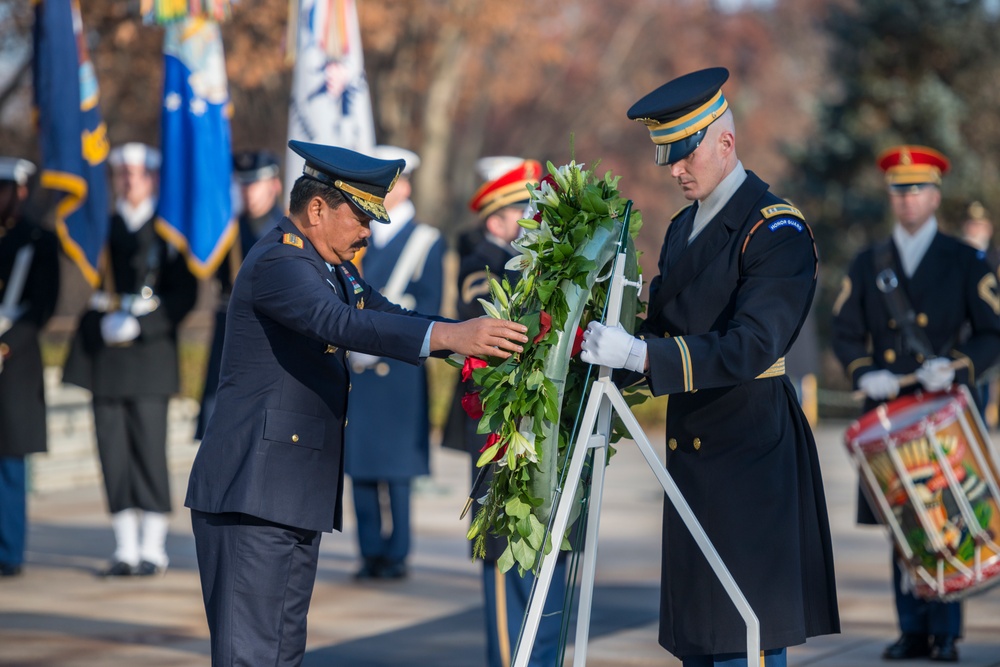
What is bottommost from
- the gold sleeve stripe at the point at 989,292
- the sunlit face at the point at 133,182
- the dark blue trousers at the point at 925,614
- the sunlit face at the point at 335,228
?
the dark blue trousers at the point at 925,614

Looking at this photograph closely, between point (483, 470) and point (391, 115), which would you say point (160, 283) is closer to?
point (483, 470)

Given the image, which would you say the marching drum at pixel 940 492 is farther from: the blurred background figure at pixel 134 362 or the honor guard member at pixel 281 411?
the blurred background figure at pixel 134 362

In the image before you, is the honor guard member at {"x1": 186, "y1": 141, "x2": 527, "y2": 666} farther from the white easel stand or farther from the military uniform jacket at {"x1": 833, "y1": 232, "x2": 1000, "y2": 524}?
the military uniform jacket at {"x1": 833, "y1": 232, "x2": 1000, "y2": 524}

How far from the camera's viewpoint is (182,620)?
6.81 meters

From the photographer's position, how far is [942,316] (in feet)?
20.7

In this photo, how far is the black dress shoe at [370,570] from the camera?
7.90 metres

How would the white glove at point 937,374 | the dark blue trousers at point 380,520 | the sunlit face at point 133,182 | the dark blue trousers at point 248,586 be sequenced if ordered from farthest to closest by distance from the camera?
the sunlit face at point 133,182
the dark blue trousers at point 380,520
the white glove at point 937,374
the dark blue trousers at point 248,586

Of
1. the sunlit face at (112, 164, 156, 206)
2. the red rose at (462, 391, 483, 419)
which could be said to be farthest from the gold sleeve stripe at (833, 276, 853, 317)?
the sunlit face at (112, 164, 156, 206)

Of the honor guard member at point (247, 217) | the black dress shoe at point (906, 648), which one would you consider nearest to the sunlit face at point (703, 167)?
the black dress shoe at point (906, 648)

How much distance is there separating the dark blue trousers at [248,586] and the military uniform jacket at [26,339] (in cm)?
409

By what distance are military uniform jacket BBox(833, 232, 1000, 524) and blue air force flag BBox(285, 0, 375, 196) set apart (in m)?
3.78

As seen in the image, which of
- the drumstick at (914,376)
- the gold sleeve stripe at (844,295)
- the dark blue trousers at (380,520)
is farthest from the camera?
the dark blue trousers at (380,520)

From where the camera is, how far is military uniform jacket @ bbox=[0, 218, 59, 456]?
7949mm

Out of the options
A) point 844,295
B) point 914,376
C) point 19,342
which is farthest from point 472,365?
point 19,342
